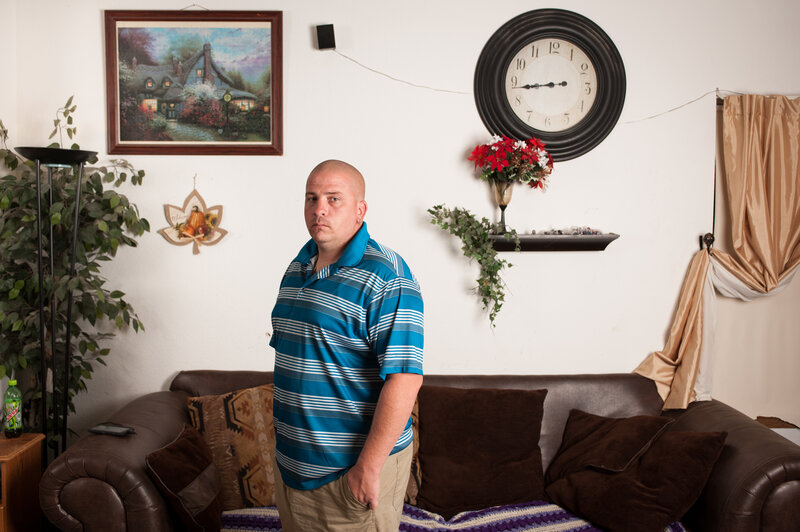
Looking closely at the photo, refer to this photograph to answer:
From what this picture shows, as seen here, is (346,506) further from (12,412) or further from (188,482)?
(12,412)

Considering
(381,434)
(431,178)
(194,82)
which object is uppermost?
(194,82)

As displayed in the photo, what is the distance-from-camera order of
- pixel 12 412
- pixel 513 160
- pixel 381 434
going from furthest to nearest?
pixel 513 160, pixel 12 412, pixel 381 434

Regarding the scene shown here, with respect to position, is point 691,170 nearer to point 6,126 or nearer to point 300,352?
point 300,352

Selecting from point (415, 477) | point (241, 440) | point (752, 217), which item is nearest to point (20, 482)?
point (241, 440)

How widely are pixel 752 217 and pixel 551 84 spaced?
3.75 feet

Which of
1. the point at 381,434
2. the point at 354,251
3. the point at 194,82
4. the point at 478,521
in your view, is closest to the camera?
the point at 381,434

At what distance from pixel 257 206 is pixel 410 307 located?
1.55 metres

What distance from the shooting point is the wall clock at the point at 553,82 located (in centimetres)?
282

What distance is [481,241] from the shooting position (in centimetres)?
278

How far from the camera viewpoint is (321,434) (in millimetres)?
1527

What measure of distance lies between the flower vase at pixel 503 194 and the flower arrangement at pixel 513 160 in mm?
15

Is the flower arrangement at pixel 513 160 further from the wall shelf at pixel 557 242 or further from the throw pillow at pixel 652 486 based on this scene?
the throw pillow at pixel 652 486

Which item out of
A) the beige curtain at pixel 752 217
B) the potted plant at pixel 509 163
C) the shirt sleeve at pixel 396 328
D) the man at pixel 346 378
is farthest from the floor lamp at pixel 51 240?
the beige curtain at pixel 752 217

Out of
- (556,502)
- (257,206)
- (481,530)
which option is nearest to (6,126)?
(257,206)
